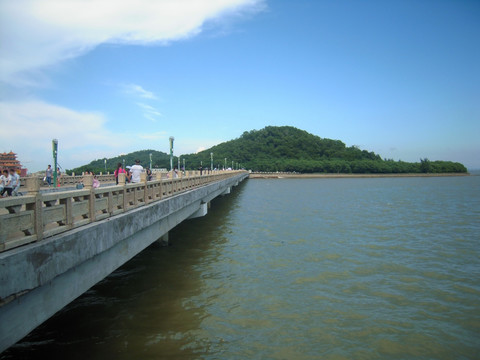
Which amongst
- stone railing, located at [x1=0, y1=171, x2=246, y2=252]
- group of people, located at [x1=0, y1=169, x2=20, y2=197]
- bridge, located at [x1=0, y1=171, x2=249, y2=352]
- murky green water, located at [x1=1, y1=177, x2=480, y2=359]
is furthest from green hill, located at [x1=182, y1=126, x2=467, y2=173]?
bridge, located at [x1=0, y1=171, x2=249, y2=352]

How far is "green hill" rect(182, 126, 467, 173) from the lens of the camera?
141375 millimetres

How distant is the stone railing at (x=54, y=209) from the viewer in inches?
186

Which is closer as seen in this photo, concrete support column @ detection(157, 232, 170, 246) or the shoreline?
concrete support column @ detection(157, 232, 170, 246)

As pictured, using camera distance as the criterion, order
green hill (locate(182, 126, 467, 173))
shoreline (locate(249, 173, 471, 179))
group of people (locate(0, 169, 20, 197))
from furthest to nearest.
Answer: green hill (locate(182, 126, 467, 173)) → shoreline (locate(249, 173, 471, 179)) → group of people (locate(0, 169, 20, 197))

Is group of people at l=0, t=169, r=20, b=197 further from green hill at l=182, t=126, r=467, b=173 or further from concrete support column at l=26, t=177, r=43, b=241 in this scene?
green hill at l=182, t=126, r=467, b=173

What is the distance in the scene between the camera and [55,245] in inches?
209

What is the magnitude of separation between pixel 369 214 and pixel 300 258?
14757 millimetres

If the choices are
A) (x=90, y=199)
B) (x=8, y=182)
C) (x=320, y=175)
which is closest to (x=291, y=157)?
(x=320, y=175)

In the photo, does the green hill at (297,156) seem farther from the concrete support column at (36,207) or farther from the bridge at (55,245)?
the concrete support column at (36,207)

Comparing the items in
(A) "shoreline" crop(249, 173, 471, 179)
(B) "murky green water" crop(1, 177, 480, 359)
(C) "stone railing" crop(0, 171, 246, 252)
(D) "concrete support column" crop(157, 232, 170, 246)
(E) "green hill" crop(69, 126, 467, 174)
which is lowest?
(B) "murky green water" crop(1, 177, 480, 359)

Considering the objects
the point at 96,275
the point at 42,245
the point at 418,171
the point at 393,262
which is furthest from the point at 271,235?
the point at 418,171

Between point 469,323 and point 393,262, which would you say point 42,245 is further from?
point 393,262

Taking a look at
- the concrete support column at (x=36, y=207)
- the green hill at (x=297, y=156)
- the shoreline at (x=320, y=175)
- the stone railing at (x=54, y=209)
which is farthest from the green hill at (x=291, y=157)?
A: the concrete support column at (x=36, y=207)

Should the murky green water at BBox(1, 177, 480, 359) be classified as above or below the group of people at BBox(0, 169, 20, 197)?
below
